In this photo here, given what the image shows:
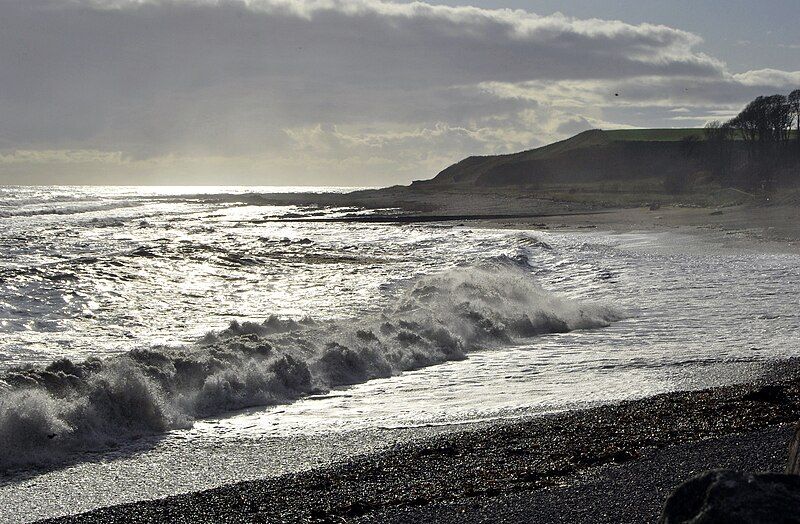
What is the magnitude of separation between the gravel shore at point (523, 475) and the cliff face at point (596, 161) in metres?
106

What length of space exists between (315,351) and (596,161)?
116750 millimetres

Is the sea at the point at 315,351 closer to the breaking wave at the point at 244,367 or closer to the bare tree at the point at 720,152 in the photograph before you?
the breaking wave at the point at 244,367

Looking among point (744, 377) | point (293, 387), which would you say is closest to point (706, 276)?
point (744, 377)

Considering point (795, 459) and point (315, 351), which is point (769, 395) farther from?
point (315, 351)

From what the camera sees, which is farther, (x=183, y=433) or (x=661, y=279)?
(x=661, y=279)

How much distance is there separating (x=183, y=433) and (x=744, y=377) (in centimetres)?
656

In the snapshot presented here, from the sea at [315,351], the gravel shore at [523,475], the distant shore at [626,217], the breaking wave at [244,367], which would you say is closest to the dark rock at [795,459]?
the gravel shore at [523,475]

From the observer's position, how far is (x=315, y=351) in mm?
11891

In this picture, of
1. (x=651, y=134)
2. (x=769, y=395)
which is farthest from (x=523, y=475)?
(x=651, y=134)

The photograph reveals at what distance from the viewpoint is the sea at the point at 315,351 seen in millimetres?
7883

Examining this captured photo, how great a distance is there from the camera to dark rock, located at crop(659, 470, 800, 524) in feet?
10.3

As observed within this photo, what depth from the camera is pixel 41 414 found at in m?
8.28

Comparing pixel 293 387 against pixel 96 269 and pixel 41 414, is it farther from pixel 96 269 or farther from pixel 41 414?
pixel 96 269

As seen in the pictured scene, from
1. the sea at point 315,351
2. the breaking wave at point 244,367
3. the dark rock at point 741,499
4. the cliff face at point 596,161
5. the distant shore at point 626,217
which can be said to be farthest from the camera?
the cliff face at point 596,161
